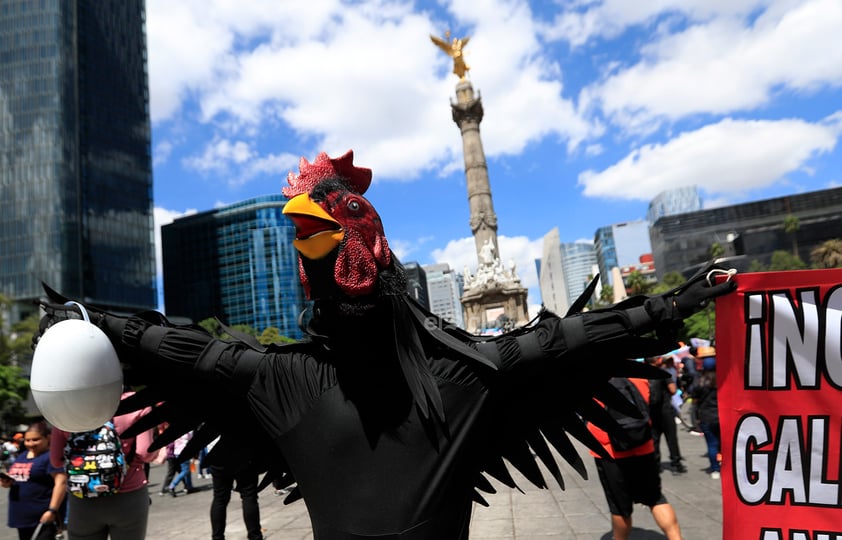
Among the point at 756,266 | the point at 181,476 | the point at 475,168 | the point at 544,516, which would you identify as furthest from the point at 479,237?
the point at 756,266

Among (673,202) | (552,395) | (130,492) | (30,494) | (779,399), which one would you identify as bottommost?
(30,494)

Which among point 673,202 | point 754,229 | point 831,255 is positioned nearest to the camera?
point 831,255

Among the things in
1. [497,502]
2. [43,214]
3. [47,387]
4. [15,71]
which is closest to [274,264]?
[43,214]

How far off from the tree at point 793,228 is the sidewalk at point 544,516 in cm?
6991

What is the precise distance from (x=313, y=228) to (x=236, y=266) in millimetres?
81784

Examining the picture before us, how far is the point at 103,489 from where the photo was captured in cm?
390

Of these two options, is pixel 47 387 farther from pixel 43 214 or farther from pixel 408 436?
pixel 43 214

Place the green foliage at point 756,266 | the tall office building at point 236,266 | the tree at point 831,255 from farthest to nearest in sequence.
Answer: the tall office building at point 236,266, the green foliage at point 756,266, the tree at point 831,255

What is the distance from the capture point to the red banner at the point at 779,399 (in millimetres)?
2340

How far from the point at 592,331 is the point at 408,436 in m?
0.72

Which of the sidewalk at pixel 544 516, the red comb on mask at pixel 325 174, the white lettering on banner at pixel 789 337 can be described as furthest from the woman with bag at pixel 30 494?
the white lettering on banner at pixel 789 337

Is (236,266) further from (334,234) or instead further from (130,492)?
(334,234)

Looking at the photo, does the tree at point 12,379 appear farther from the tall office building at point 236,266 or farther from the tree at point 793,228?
the tree at point 793,228

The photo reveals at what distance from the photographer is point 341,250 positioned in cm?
175
